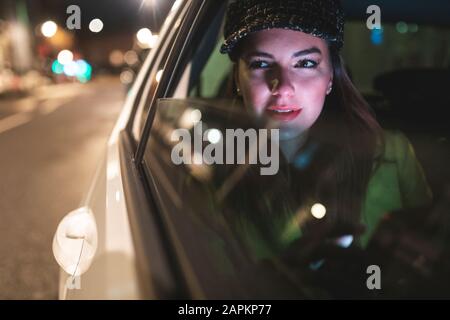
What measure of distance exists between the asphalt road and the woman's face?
117cm

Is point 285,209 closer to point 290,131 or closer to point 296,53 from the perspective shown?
point 290,131

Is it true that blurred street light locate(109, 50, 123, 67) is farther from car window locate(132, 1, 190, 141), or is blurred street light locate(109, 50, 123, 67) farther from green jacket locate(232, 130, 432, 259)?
green jacket locate(232, 130, 432, 259)

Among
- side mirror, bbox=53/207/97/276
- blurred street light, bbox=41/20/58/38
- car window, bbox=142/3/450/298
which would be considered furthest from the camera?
blurred street light, bbox=41/20/58/38

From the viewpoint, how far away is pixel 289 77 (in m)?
1.78

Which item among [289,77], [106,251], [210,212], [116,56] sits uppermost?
[116,56]

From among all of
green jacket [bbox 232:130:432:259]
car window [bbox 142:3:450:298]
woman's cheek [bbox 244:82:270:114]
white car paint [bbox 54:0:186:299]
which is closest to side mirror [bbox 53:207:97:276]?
white car paint [bbox 54:0:186:299]

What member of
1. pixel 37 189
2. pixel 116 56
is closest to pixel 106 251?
pixel 37 189

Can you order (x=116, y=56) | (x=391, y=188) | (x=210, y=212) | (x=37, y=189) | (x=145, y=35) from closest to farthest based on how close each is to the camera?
1. (x=210, y=212)
2. (x=391, y=188)
3. (x=145, y=35)
4. (x=37, y=189)
5. (x=116, y=56)

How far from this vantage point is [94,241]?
1419mm

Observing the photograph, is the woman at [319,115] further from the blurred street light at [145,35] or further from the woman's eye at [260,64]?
the blurred street light at [145,35]

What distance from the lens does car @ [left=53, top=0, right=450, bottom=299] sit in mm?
1094

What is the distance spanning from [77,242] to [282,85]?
845 millimetres

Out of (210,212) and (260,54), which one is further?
(260,54)
